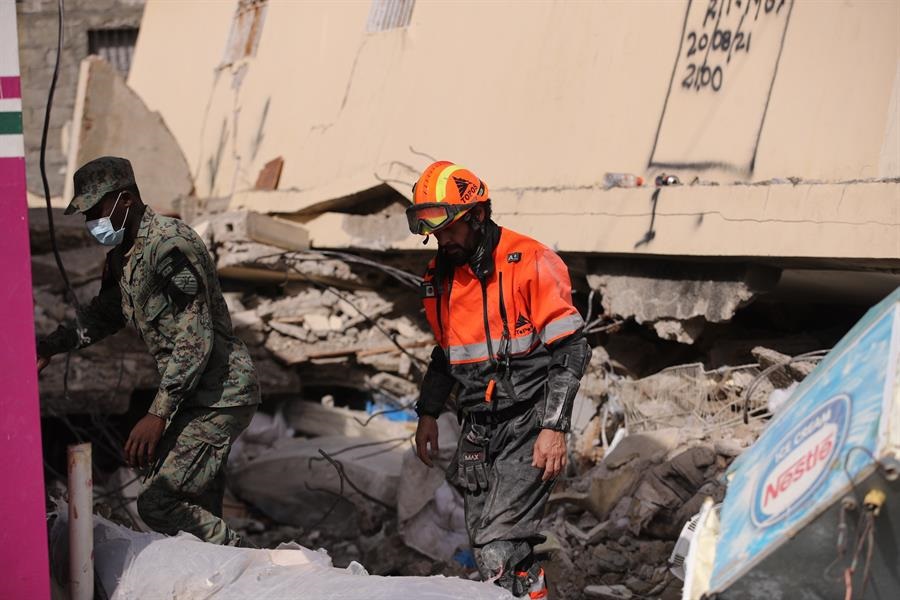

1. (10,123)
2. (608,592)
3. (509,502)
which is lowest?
(608,592)

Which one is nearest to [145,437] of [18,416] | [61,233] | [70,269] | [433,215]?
[18,416]

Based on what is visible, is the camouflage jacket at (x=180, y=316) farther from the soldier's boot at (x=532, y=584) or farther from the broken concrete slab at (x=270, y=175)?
the broken concrete slab at (x=270, y=175)

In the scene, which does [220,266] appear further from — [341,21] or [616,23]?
[616,23]

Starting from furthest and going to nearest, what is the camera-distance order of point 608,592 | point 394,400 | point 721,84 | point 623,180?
point 394,400
point 623,180
point 721,84
point 608,592

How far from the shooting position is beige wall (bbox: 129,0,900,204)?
4.97 metres

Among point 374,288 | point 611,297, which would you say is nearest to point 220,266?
point 374,288

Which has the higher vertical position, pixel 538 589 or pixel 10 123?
pixel 10 123

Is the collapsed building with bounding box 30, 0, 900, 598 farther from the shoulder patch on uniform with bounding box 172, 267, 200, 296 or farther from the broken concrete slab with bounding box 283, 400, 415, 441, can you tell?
the shoulder patch on uniform with bounding box 172, 267, 200, 296

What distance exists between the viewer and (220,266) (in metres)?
7.40

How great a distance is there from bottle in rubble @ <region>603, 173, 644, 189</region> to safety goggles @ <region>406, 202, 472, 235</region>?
2.14m

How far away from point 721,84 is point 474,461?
2624 millimetres

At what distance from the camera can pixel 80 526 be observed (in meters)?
3.47

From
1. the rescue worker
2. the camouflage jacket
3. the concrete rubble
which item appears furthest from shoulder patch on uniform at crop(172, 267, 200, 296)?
the concrete rubble

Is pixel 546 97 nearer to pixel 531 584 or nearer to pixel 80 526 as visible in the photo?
pixel 531 584
